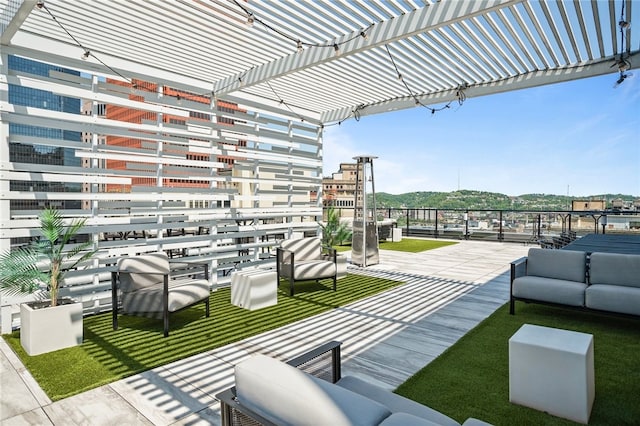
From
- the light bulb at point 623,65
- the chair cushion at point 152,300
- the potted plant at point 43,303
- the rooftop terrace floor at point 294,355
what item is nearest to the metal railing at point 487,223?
the light bulb at point 623,65

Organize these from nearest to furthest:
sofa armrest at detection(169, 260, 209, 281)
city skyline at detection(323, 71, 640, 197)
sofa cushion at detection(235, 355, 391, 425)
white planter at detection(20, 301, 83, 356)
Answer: sofa cushion at detection(235, 355, 391, 425) → white planter at detection(20, 301, 83, 356) → sofa armrest at detection(169, 260, 209, 281) → city skyline at detection(323, 71, 640, 197)

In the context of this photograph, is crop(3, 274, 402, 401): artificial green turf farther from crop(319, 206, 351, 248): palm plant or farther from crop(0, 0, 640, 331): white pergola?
crop(319, 206, 351, 248): palm plant

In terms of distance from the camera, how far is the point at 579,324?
429cm

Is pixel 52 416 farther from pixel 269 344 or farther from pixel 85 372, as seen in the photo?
pixel 269 344

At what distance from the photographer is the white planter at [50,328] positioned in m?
3.46

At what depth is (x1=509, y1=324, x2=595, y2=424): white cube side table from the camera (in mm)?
2410

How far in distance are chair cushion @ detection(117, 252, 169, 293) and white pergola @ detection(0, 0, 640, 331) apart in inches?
34.7

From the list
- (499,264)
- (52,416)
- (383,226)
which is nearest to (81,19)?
(52,416)

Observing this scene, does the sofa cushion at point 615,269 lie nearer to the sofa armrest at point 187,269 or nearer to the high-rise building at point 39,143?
the sofa armrest at point 187,269

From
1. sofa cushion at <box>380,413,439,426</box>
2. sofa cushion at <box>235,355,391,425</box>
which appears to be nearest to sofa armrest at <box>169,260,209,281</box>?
sofa cushion at <box>235,355,391,425</box>

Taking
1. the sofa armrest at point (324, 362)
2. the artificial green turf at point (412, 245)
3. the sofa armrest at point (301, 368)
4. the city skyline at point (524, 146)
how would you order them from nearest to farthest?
the sofa armrest at point (301, 368) → the sofa armrest at point (324, 362) → the artificial green turf at point (412, 245) → the city skyline at point (524, 146)

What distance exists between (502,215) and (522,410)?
11796 mm

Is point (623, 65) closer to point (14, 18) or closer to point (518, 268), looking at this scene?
point (518, 268)

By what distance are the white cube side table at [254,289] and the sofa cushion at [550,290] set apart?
9.91ft
